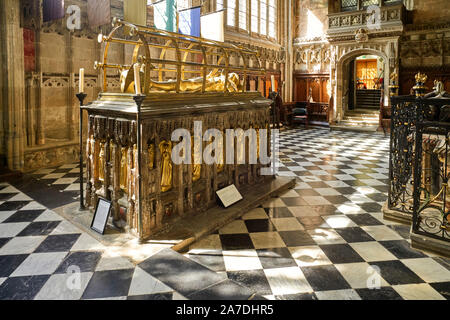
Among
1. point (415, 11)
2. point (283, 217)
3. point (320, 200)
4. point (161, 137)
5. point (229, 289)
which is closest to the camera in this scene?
point (229, 289)

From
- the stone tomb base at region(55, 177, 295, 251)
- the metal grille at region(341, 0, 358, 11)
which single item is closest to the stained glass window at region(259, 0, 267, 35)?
the metal grille at region(341, 0, 358, 11)

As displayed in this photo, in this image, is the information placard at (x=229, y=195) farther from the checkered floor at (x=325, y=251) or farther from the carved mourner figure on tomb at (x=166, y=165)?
the carved mourner figure on tomb at (x=166, y=165)

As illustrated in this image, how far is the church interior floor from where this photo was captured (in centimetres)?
245

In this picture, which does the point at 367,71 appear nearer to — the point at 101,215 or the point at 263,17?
the point at 263,17

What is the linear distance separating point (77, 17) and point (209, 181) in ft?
18.2

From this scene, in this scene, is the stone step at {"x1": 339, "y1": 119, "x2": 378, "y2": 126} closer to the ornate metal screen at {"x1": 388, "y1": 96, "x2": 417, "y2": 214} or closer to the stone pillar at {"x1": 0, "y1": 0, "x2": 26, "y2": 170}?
the ornate metal screen at {"x1": 388, "y1": 96, "x2": 417, "y2": 214}

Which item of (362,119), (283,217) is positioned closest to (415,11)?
(362,119)

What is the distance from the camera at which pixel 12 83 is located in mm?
6109

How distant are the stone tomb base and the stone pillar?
2.94m

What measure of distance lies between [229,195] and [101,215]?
62.9 inches

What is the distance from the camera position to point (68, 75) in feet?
23.9

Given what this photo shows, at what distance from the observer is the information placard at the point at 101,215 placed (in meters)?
3.36

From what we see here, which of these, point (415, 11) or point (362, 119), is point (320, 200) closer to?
point (362, 119)

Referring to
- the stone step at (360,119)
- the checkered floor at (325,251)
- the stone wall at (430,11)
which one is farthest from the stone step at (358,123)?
the checkered floor at (325,251)
